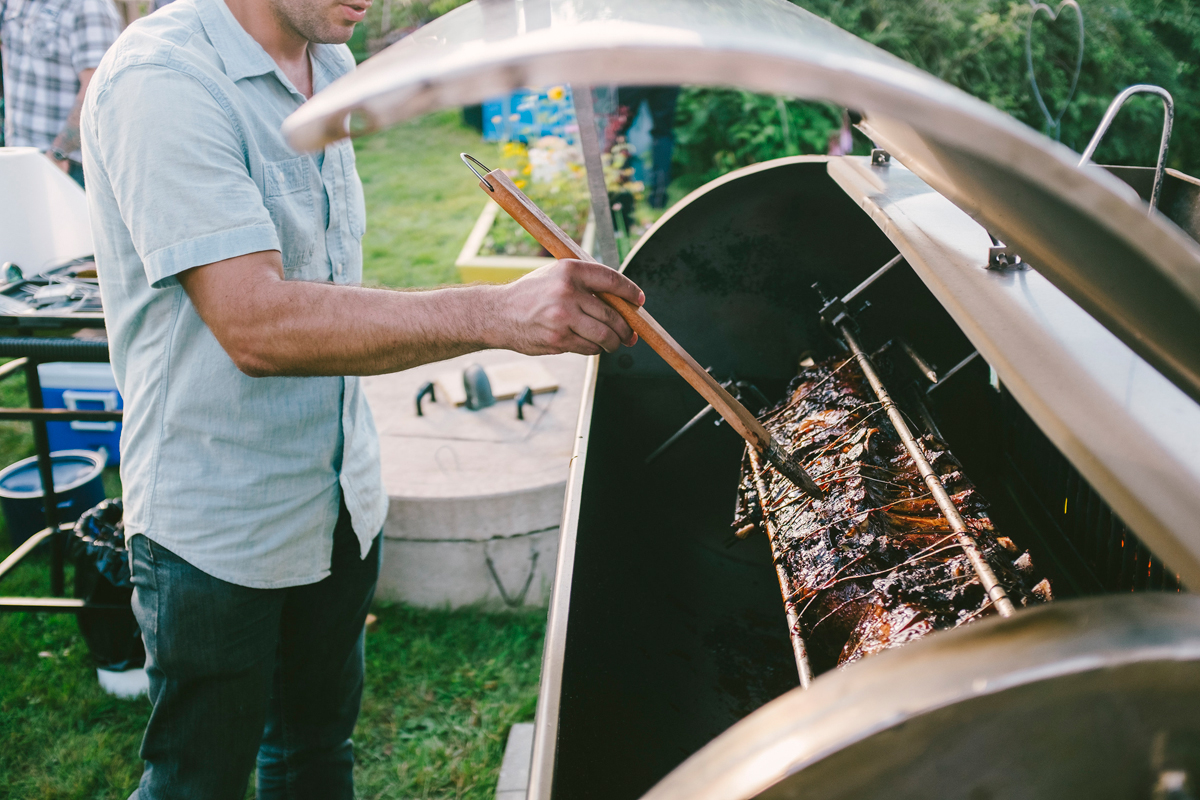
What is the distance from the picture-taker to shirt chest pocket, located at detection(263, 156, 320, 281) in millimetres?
1734

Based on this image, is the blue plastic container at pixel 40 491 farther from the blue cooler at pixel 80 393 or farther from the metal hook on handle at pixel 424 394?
the metal hook on handle at pixel 424 394

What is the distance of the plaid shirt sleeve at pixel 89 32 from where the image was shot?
15.3ft

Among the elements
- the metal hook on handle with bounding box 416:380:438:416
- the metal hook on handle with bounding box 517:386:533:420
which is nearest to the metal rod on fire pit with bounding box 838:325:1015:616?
the metal hook on handle with bounding box 517:386:533:420

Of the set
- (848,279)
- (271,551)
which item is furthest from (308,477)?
(848,279)

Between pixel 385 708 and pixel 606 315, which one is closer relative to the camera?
pixel 606 315

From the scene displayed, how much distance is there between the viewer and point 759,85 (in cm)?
61

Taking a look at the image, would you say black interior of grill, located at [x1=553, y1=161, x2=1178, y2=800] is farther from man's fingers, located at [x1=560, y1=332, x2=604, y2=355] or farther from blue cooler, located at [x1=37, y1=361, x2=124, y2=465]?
blue cooler, located at [x1=37, y1=361, x2=124, y2=465]

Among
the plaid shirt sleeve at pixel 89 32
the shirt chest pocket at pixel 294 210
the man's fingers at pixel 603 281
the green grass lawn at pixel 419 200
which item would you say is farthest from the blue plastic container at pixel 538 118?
the man's fingers at pixel 603 281

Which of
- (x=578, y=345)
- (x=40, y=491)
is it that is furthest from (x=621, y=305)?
(x=40, y=491)

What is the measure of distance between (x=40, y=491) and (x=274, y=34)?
3064 millimetres

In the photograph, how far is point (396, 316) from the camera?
1485 mm

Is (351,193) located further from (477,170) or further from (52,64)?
(52,64)

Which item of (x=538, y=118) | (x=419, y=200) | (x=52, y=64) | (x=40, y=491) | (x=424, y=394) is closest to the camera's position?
(x=40, y=491)

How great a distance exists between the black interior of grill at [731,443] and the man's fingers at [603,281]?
0.79 metres
